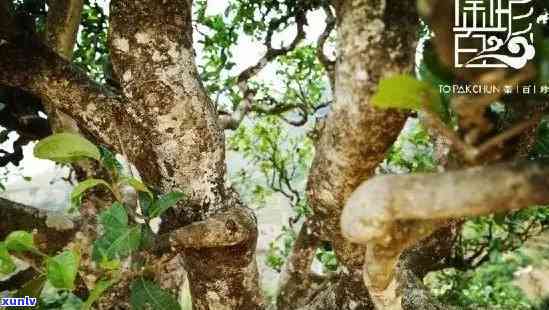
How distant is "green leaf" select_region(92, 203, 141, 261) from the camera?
52.4 inches

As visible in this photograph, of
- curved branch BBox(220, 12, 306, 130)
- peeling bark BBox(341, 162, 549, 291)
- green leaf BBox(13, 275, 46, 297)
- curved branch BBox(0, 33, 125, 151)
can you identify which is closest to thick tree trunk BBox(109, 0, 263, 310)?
curved branch BBox(0, 33, 125, 151)

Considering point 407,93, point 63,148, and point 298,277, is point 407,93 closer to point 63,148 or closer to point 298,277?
point 63,148

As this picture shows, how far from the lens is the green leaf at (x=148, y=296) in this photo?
143 cm

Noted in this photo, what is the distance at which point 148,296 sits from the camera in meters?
1.43

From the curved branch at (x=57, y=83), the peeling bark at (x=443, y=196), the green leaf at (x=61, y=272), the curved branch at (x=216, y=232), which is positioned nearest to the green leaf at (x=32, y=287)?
the green leaf at (x=61, y=272)

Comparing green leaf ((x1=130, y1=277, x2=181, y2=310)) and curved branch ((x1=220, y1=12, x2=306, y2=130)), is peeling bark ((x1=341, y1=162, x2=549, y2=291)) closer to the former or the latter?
green leaf ((x1=130, y1=277, x2=181, y2=310))

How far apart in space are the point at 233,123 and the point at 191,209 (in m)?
2.37

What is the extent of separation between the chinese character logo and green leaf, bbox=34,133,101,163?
3.35ft

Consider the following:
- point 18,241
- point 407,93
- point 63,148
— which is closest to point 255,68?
point 63,148

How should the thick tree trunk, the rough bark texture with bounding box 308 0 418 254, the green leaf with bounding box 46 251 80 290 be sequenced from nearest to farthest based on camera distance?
the rough bark texture with bounding box 308 0 418 254 < the green leaf with bounding box 46 251 80 290 < the thick tree trunk

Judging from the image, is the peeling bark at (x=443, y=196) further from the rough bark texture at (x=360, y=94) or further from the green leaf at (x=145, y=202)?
the green leaf at (x=145, y=202)

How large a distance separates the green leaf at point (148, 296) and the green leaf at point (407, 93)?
3.13 ft

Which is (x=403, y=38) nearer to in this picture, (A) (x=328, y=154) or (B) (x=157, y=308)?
(A) (x=328, y=154)

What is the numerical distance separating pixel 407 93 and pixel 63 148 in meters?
1.01
